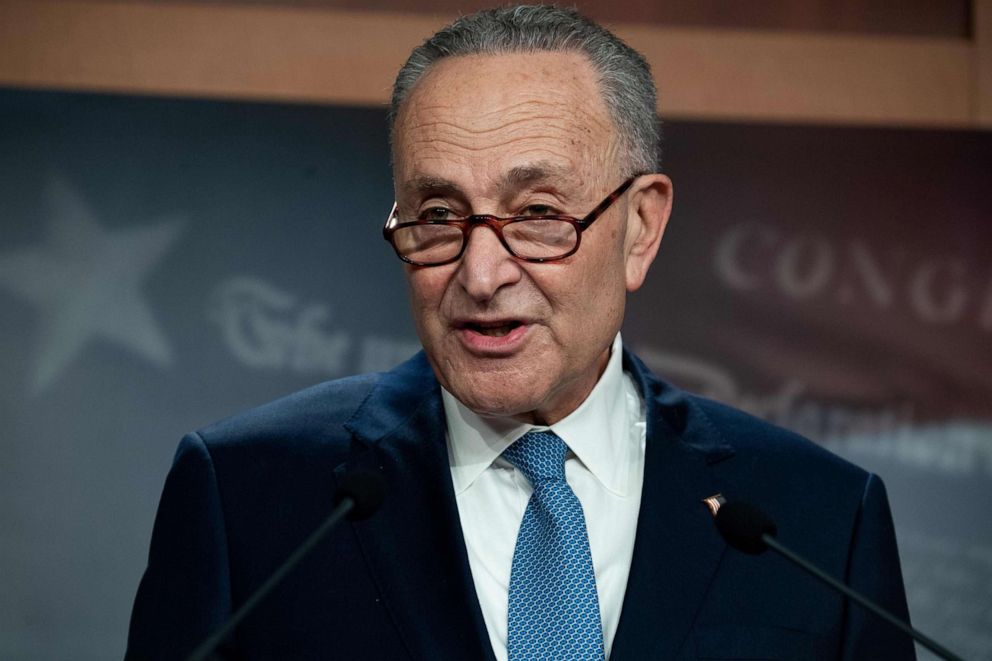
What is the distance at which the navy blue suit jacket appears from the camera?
155 cm

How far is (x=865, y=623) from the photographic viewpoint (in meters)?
1.66

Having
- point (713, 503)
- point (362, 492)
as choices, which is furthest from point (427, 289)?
point (713, 503)

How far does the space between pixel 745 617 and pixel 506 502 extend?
0.33m

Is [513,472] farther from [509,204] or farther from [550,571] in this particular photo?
[509,204]

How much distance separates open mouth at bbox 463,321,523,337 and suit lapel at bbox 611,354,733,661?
30 cm

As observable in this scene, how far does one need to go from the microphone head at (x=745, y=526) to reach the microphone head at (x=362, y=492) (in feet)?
1.16

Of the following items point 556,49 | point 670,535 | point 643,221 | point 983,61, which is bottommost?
point 670,535

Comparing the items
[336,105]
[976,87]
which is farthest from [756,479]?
[976,87]

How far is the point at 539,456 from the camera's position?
1.66 m

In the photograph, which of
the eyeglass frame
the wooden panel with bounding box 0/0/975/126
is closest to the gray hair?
the eyeglass frame

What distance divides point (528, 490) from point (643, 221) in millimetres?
389

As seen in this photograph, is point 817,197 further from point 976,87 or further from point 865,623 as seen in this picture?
point 865,623

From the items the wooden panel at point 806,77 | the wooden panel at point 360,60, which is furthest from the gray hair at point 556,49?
the wooden panel at point 806,77

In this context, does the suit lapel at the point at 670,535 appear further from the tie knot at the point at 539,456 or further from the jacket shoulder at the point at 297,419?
the jacket shoulder at the point at 297,419
